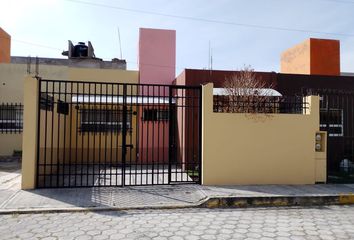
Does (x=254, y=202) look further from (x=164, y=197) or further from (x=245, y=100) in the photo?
(x=245, y=100)

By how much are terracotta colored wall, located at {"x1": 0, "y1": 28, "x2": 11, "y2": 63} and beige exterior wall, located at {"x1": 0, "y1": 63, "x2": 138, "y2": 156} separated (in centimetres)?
246

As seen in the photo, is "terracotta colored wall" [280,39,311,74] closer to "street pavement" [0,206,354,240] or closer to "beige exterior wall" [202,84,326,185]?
"beige exterior wall" [202,84,326,185]

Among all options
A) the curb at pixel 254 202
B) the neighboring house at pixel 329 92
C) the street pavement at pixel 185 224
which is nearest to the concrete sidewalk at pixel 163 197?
the curb at pixel 254 202

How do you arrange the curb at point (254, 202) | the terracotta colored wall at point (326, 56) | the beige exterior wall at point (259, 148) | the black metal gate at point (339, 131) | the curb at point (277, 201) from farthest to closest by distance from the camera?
the terracotta colored wall at point (326, 56) < the black metal gate at point (339, 131) < the beige exterior wall at point (259, 148) < the curb at point (277, 201) < the curb at point (254, 202)

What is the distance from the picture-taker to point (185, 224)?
20.2 ft

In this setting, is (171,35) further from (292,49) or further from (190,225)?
(190,225)

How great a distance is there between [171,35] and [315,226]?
12.5 metres

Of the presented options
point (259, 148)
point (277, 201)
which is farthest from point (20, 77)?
point (277, 201)

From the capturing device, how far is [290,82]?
14.9 meters

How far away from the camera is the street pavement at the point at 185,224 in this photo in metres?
5.52

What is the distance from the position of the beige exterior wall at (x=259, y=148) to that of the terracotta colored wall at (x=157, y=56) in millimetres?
7387

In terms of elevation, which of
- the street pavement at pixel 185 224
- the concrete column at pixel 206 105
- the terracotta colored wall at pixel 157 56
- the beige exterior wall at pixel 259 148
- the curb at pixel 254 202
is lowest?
the street pavement at pixel 185 224

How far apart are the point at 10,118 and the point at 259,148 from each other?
41.1 feet

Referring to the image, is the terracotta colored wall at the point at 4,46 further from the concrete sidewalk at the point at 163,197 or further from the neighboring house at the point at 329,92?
the concrete sidewalk at the point at 163,197
